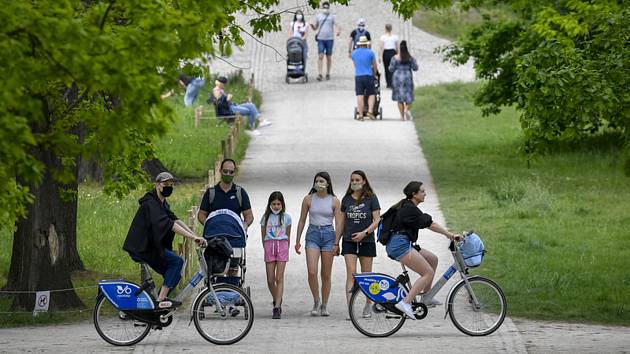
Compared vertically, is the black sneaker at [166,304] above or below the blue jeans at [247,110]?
below

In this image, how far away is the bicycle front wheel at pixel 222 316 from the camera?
46.2 feet

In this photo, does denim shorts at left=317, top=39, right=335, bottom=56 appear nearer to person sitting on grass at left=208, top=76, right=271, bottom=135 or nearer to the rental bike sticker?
person sitting on grass at left=208, top=76, right=271, bottom=135

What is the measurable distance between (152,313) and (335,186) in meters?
11.7

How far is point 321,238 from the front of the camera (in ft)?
52.0

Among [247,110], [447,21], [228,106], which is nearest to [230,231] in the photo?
[228,106]

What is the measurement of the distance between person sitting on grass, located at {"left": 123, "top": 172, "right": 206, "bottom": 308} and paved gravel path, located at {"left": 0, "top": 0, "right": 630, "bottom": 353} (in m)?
0.64

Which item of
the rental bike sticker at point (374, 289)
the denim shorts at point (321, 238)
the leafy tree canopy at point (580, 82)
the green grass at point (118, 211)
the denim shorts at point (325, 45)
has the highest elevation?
the leafy tree canopy at point (580, 82)

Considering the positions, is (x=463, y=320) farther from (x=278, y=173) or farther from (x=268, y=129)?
(x=268, y=129)

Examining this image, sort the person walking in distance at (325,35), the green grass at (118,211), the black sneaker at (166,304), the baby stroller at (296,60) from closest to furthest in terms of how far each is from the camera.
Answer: the black sneaker at (166,304)
the green grass at (118,211)
the baby stroller at (296,60)
the person walking in distance at (325,35)

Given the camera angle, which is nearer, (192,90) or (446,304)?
(446,304)

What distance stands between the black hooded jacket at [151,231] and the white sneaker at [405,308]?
2.29 meters

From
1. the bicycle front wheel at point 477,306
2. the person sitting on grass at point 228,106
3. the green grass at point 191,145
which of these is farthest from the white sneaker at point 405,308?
the person sitting on grass at point 228,106

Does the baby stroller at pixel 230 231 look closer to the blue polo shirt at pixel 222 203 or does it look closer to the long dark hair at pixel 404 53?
the blue polo shirt at pixel 222 203

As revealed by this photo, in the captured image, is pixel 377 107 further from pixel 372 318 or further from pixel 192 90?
pixel 372 318
